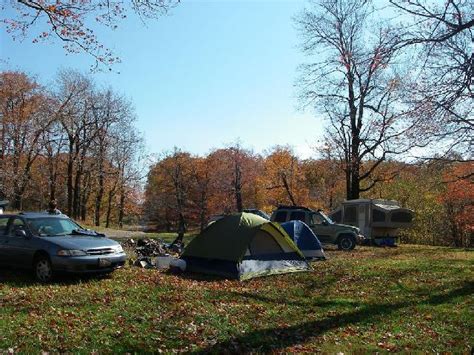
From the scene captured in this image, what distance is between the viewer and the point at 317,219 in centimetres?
2267

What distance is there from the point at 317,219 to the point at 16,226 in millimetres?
14314

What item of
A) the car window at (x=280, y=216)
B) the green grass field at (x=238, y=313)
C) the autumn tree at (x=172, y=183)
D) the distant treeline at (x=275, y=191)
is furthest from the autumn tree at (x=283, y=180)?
the green grass field at (x=238, y=313)

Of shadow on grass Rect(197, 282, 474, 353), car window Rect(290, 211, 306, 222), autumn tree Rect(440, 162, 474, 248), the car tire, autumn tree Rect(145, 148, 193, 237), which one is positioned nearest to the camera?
shadow on grass Rect(197, 282, 474, 353)

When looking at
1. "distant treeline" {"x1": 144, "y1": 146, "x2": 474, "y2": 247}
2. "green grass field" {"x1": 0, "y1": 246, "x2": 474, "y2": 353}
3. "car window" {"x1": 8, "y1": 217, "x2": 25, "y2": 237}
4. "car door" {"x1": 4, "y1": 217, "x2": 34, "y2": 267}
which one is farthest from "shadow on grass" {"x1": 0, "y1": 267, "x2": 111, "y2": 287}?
"distant treeline" {"x1": 144, "y1": 146, "x2": 474, "y2": 247}

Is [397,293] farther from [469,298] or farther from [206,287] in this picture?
[206,287]

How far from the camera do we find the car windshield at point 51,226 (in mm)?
11695

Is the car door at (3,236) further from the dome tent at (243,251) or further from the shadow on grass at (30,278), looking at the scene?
the dome tent at (243,251)

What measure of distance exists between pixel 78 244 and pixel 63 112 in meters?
33.1

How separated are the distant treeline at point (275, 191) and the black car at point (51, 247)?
25290 mm

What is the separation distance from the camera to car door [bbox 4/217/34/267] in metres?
11.3

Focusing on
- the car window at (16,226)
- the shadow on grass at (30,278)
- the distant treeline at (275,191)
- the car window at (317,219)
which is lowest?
the shadow on grass at (30,278)

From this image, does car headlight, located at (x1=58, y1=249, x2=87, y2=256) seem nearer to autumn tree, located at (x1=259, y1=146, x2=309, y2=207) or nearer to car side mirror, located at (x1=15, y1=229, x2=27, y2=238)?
car side mirror, located at (x1=15, y1=229, x2=27, y2=238)

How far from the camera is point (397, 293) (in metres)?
11.1

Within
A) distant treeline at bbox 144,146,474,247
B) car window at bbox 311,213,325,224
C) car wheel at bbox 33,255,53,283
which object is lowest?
car wheel at bbox 33,255,53,283
